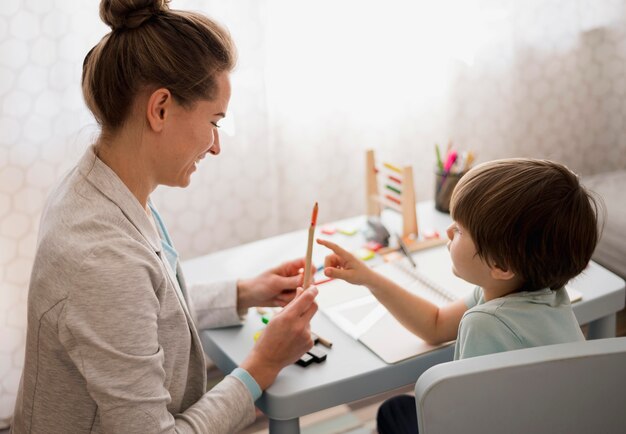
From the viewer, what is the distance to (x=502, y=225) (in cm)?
101

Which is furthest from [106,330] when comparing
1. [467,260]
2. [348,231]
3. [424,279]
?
[348,231]

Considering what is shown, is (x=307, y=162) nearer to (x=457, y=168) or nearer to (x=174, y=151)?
(x=457, y=168)

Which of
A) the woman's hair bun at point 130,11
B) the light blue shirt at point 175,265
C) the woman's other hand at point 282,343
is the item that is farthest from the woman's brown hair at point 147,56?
the woman's other hand at point 282,343

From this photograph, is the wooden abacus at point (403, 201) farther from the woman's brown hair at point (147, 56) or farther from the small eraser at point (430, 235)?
the woman's brown hair at point (147, 56)

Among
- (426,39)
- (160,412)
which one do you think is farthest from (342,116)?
(160,412)

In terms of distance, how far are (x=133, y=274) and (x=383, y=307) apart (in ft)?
1.74

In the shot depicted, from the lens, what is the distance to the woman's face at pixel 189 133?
3.46ft

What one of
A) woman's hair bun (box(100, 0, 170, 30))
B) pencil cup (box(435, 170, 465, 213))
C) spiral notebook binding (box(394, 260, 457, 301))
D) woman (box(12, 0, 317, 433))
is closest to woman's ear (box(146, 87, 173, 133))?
woman (box(12, 0, 317, 433))

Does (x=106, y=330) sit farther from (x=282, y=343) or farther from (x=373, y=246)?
(x=373, y=246)

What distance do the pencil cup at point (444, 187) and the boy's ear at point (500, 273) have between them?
64 centimetres

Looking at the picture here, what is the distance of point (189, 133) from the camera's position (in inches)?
42.1

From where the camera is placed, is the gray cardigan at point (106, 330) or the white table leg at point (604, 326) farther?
the white table leg at point (604, 326)

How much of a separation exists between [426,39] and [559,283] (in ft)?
4.08

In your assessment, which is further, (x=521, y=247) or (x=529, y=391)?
(x=521, y=247)
